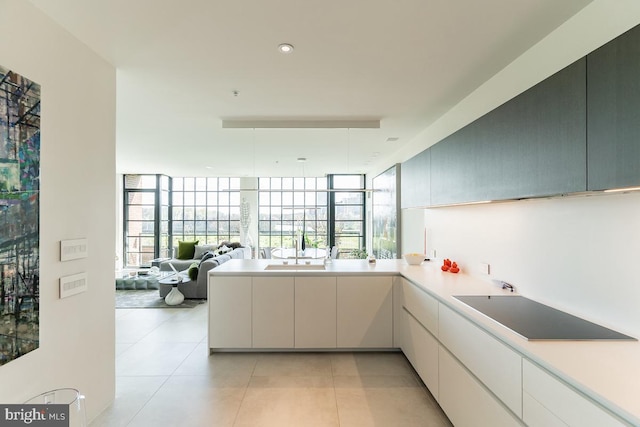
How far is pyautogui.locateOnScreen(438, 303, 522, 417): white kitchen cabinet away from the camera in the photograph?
140 centimetres

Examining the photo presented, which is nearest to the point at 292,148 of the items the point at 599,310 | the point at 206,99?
the point at 206,99

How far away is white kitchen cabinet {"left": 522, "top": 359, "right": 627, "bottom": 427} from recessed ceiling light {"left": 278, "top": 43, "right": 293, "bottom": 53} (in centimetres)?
220

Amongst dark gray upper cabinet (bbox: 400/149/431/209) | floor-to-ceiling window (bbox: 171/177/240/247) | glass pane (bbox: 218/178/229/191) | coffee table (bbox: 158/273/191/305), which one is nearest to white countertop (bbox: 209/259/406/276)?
dark gray upper cabinet (bbox: 400/149/431/209)

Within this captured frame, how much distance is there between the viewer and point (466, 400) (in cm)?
181

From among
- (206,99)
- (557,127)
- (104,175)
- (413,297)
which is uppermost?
(206,99)

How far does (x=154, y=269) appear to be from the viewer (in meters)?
6.84

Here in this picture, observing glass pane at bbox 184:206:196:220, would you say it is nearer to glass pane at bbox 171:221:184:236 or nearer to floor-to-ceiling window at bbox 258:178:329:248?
glass pane at bbox 171:221:184:236

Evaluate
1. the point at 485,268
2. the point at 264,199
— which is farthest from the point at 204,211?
the point at 485,268

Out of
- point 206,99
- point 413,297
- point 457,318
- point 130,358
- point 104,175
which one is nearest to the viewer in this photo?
point 457,318

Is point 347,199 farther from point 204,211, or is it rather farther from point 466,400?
point 466,400

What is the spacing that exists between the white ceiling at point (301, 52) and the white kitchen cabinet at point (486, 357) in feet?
5.84

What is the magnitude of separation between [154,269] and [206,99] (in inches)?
206

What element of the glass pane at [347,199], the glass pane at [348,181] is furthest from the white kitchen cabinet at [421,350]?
the glass pane at [348,181]

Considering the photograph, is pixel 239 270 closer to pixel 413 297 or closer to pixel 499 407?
pixel 413 297
